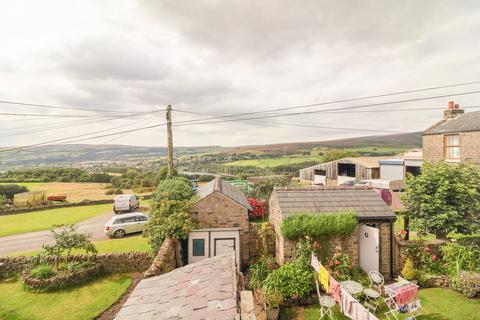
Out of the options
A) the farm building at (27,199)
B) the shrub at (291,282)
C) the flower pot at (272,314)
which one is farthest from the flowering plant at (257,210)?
the farm building at (27,199)

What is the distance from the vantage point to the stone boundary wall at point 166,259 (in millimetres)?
10050

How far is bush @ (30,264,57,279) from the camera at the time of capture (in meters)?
12.0

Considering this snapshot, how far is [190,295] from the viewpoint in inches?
203

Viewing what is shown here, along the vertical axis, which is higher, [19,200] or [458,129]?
[458,129]

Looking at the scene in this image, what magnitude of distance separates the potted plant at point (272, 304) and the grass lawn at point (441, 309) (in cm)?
49

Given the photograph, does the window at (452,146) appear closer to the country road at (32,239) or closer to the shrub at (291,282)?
the shrub at (291,282)

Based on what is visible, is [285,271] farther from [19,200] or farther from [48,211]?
[19,200]

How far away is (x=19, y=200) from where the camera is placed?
105 feet

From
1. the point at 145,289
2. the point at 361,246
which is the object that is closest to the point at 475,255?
the point at 361,246

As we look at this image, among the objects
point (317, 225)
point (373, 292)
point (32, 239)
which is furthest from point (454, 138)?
point (32, 239)

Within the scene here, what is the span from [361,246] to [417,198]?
4.27 meters

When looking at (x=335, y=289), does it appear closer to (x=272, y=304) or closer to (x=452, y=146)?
(x=272, y=304)

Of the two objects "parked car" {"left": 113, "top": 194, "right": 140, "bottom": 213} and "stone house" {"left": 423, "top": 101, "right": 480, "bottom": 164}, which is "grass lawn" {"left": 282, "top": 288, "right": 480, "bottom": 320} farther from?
"parked car" {"left": 113, "top": 194, "right": 140, "bottom": 213}

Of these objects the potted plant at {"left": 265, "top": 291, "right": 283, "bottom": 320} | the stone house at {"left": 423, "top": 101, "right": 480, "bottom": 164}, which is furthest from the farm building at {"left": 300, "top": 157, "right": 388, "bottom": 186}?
the potted plant at {"left": 265, "top": 291, "right": 283, "bottom": 320}
